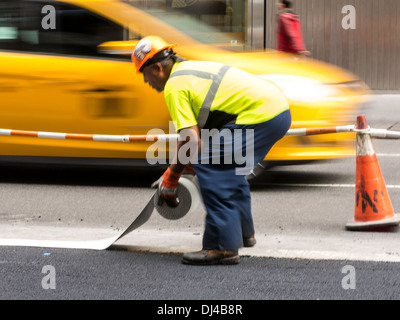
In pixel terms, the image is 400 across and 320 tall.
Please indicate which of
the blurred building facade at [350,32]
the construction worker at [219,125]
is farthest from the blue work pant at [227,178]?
the blurred building facade at [350,32]

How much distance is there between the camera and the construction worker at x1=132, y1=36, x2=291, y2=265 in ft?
16.4

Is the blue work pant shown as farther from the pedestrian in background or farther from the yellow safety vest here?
the pedestrian in background

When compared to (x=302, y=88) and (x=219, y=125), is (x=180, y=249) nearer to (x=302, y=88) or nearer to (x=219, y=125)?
(x=219, y=125)

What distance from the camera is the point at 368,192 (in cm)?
610

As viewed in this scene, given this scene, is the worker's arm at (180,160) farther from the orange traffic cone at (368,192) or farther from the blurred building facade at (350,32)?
the blurred building facade at (350,32)

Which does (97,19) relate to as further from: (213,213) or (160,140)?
(213,213)

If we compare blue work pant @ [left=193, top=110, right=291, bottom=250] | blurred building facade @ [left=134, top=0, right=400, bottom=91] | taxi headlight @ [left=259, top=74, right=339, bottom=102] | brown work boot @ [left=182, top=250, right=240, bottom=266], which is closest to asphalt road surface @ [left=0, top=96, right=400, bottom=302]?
brown work boot @ [left=182, top=250, right=240, bottom=266]

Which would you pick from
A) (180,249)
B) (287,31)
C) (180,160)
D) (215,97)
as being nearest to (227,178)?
(180,160)

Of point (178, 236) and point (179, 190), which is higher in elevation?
point (179, 190)

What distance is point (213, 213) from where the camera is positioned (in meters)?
5.07
